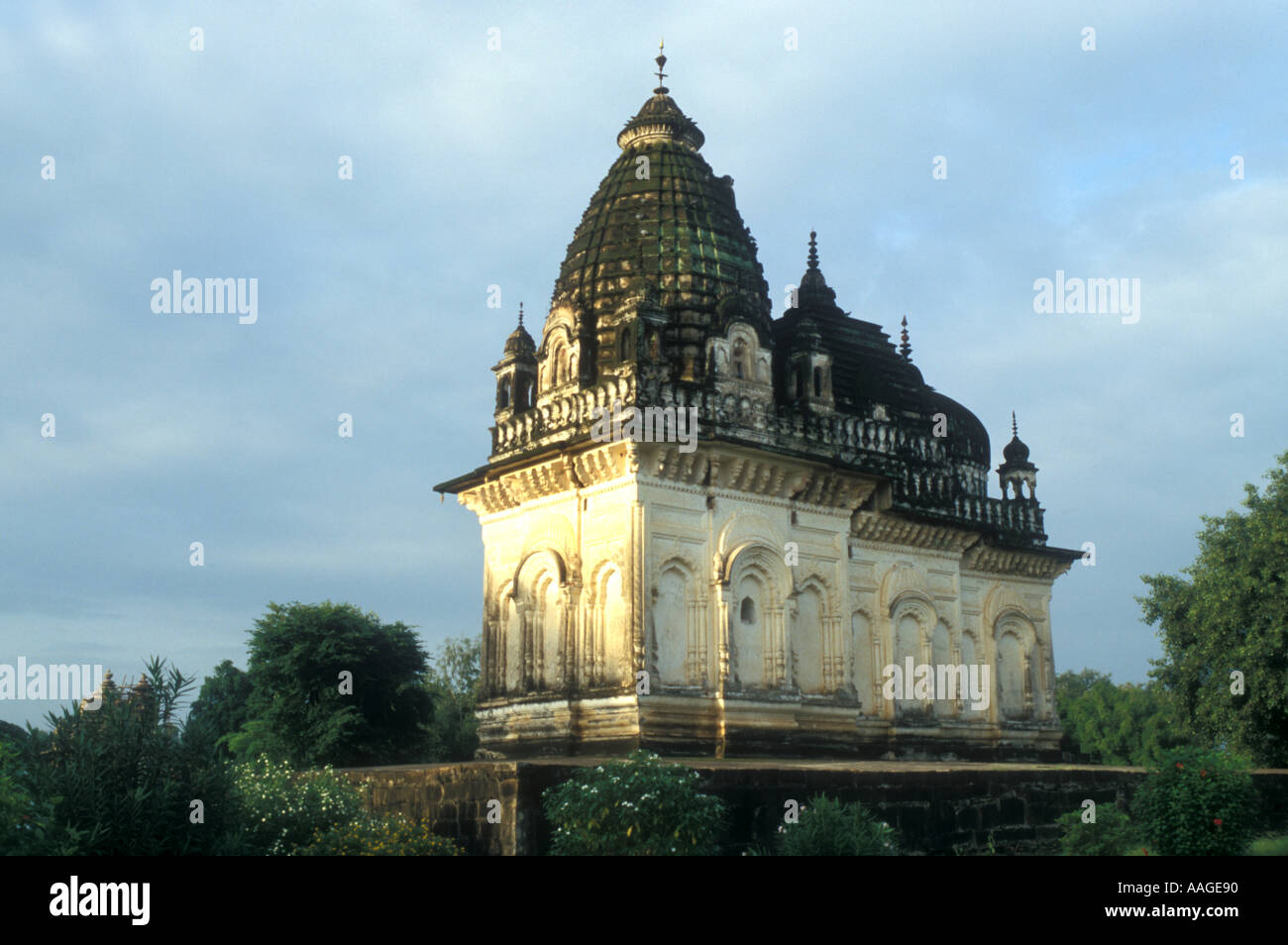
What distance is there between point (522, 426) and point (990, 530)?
41.0 feet

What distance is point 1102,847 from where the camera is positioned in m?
16.5

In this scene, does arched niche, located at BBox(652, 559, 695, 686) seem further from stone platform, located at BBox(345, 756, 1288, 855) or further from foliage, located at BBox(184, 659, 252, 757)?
foliage, located at BBox(184, 659, 252, 757)

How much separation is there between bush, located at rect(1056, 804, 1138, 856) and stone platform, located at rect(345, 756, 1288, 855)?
1583 millimetres

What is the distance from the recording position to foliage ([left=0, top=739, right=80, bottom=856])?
11.4 meters

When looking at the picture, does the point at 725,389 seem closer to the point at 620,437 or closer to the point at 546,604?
the point at 620,437

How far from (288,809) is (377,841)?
1.34m

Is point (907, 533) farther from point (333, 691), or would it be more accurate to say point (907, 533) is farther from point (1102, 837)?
point (333, 691)

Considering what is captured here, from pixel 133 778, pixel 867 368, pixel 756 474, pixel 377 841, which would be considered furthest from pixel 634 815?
pixel 867 368

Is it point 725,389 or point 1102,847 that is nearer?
point 1102,847

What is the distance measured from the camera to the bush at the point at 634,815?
13.9 meters

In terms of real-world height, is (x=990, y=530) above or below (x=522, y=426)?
below
